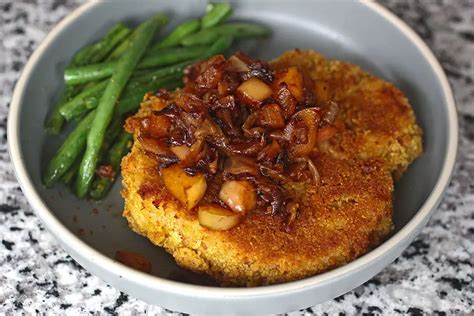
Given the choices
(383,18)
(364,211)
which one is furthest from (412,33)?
(364,211)

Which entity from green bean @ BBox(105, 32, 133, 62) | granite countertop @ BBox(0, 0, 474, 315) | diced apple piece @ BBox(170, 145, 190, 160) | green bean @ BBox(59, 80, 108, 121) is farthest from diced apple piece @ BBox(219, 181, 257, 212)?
green bean @ BBox(105, 32, 133, 62)

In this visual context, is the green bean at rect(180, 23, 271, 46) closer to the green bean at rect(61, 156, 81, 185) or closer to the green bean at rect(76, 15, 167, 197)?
the green bean at rect(76, 15, 167, 197)

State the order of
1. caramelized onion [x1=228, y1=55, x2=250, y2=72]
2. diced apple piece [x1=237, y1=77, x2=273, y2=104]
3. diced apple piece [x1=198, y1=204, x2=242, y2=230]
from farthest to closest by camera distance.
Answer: caramelized onion [x1=228, y1=55, x2=250, y2=72], diced apple piece [x1=237, y1=77, x2=273, y2=104], diced apple piece [x1=198, y1=204, x2=242, y2=230]

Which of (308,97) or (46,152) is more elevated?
(308,97)

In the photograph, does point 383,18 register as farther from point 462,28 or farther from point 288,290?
point 288,290

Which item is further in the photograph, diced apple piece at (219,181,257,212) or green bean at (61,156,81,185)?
green bean at (61,156,81,185)

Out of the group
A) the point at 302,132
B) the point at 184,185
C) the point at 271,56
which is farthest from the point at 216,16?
the point at 184,185

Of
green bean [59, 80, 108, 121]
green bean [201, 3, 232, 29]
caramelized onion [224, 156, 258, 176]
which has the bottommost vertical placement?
green bean [59, 80, 108, 121]
